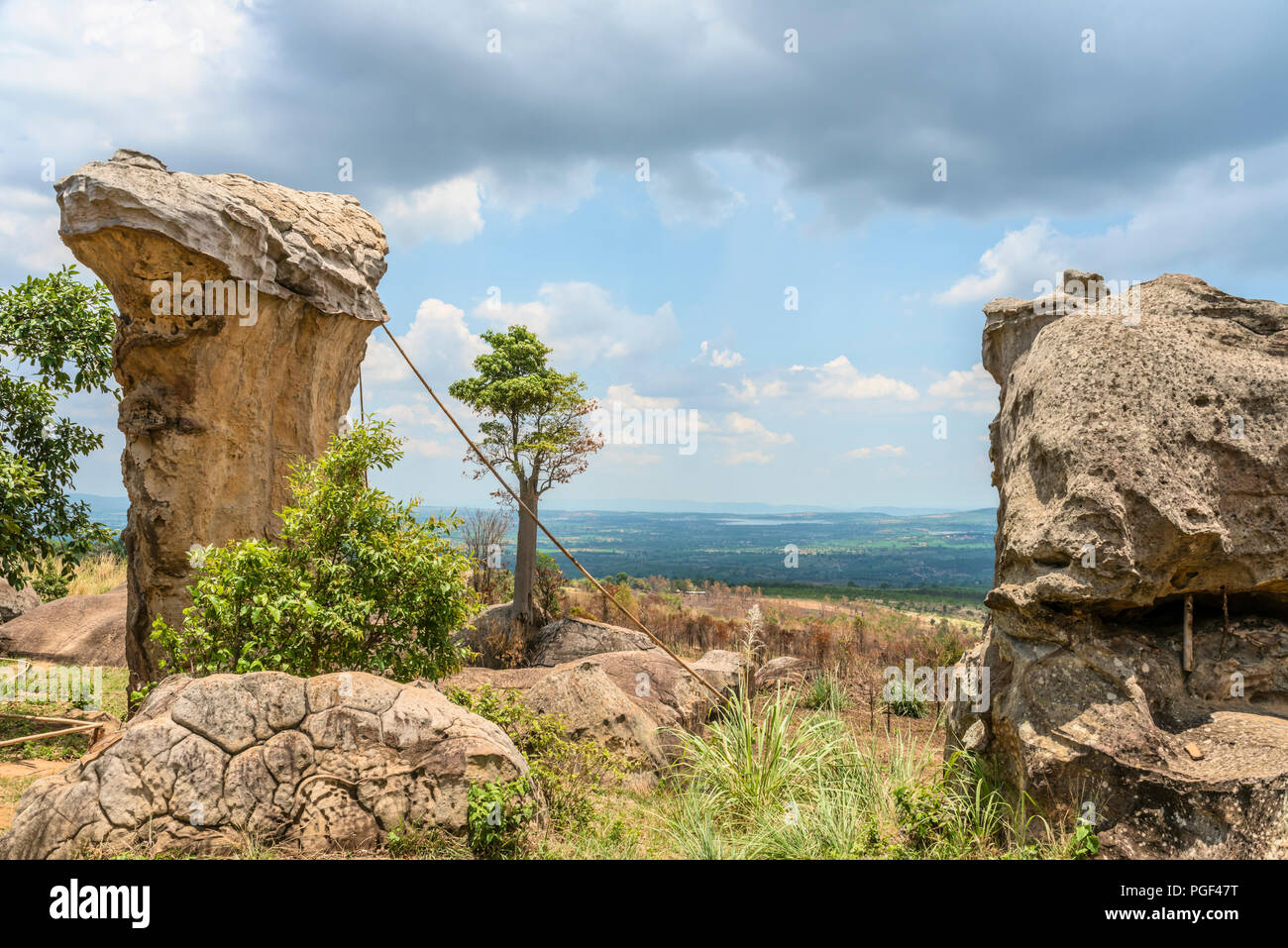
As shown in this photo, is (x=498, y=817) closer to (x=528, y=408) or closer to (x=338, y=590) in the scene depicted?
(x=338, y=590)

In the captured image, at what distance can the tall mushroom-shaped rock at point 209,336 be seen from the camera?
6.36 m

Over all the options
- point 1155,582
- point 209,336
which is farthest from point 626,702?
point 209,336

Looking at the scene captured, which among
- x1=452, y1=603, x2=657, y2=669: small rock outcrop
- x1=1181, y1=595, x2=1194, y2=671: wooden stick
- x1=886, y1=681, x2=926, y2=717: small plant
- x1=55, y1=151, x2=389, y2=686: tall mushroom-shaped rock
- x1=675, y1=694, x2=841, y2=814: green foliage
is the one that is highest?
x1=55, y1=151, x2=389, y2=686: tall mushroom-shaped rock

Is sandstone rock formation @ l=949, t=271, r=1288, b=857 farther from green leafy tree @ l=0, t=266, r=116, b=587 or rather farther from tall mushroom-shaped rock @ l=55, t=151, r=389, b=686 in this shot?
green leafy tree @ l=0, t=266, r=116, b=587

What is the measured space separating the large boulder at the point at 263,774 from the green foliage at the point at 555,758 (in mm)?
790

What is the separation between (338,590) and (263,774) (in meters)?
1.72

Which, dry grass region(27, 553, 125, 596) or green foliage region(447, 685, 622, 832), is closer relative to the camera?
green foliage region(447, 685, 622, 832)

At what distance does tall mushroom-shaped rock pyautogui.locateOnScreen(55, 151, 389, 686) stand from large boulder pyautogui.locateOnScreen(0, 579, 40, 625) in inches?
331

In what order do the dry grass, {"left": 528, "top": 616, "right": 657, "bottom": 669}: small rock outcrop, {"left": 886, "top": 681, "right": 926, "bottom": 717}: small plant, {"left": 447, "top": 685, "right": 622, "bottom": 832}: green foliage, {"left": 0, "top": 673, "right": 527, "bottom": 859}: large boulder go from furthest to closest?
the dry grass → {"left": 528, "top": 616, "right": 657, "bottom": 669}: small rock outcrop → {"left": 886, "top": 681, "right": 926, "bottom": 717}: small plant → {"left": 447, "top": 685, "right": 622, "bottom": 832}: green foliage → {"left": 0, "top": 673, "right": 527, "bottom": 859}: large boulder

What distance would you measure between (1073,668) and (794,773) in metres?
2.30

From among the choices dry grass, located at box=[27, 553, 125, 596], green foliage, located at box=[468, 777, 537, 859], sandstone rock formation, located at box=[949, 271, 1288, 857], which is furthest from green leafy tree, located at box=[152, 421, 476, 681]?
dry grass, located at box=[27, 553, 125, 596]

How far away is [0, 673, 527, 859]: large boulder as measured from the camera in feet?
14.5

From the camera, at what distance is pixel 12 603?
45.7 feet
